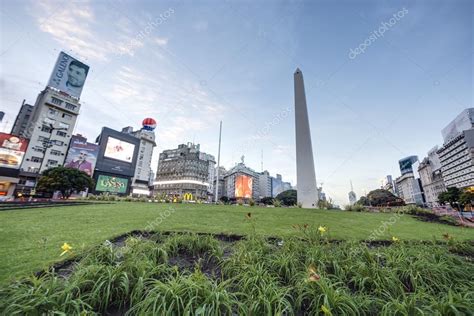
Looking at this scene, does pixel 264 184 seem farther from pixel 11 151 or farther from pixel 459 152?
pixel 11 151

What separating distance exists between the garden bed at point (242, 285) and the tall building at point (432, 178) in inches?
4717

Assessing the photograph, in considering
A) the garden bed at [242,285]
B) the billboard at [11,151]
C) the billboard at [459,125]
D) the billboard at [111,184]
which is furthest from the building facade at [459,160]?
the billboard at [11,151]

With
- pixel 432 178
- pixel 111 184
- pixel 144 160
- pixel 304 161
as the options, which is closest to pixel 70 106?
pixel 111 184

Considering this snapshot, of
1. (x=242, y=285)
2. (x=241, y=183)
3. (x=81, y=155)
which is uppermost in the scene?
(x=81, y=155)

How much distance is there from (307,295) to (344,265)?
44.0 inches

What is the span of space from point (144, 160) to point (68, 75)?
142 ft

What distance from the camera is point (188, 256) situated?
3979mm

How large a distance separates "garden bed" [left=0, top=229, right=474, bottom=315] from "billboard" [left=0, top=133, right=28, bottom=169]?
5319cm

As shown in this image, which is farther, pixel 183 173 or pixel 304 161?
pixel 183 173

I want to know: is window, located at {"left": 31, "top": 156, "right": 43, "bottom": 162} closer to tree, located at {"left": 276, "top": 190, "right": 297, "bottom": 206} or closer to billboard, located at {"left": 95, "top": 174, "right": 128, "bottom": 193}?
billboard, located at {"left": 95, "top": 174, "right": 128, "bottom": 193}

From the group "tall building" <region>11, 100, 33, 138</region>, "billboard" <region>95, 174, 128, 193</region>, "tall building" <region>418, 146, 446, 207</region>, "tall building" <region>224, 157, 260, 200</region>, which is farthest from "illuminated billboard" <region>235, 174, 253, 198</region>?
"tall building" <region>418, 146, 446, 207</region>

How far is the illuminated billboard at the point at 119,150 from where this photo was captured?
198 feet

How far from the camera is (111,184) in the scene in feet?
194

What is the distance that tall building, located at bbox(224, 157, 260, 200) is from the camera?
63.2 meters
